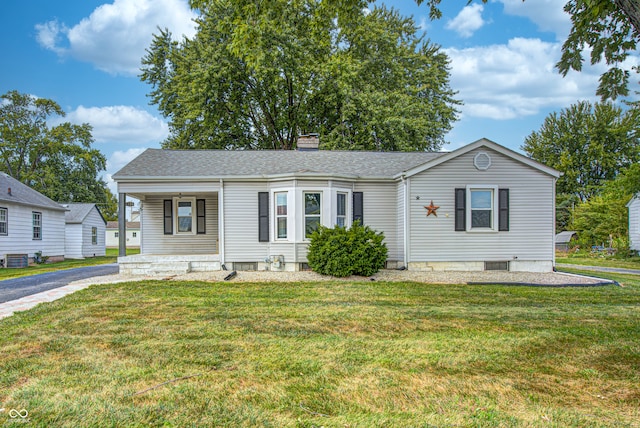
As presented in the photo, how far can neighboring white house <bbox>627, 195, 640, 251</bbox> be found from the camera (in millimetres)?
23000

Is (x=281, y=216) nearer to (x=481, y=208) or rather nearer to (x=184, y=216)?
(x=184, y=216)

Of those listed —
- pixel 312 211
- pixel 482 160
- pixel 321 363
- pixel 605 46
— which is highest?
pixel 605 46

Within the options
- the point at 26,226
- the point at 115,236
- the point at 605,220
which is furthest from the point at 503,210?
the point at 115,236

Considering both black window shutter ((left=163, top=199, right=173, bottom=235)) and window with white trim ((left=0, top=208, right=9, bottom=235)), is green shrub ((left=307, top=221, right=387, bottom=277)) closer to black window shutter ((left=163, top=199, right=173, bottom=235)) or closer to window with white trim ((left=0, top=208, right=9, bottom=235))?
Result: black window shutter ((left=163, top=199, right=173, bottom=235))

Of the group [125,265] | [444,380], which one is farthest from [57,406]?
[125,265]

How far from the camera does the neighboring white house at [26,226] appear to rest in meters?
18.4

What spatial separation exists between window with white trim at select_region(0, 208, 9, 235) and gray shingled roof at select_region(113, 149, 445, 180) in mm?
9098

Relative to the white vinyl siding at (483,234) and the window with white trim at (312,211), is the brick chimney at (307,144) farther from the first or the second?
the white vinyl siding at (483,234)

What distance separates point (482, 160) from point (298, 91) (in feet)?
45.0

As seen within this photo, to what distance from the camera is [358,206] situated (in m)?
13.0

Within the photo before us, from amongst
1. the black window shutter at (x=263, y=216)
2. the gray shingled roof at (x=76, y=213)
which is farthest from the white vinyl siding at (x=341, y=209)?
the gray shingled roof at (x=76, y=213)

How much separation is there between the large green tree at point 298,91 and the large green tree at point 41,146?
1338cm

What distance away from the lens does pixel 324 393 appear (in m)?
3.34

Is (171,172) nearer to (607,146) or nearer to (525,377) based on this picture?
(525,377)
